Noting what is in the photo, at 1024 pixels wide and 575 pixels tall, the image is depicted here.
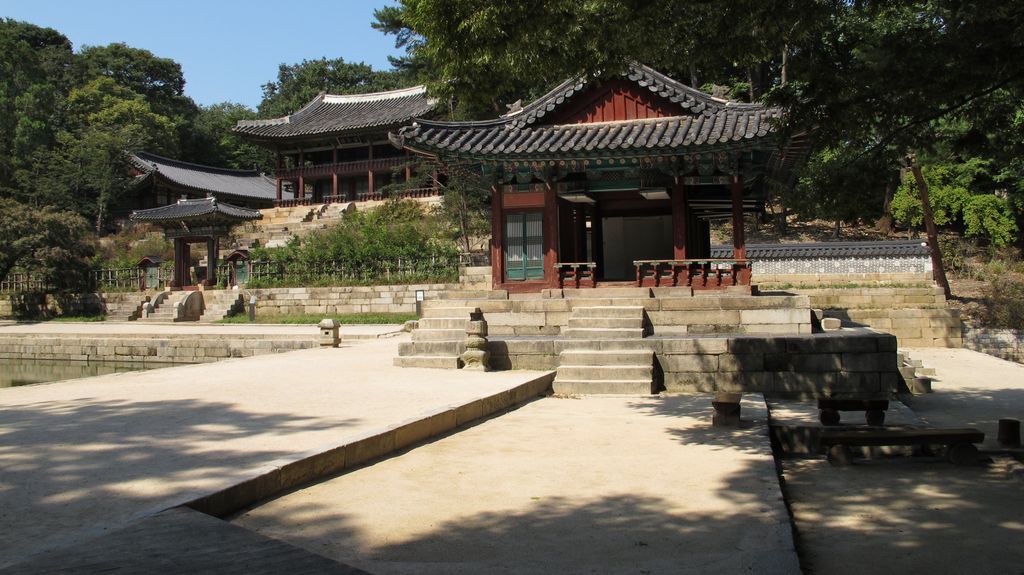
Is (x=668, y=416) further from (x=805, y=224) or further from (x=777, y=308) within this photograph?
(x=805, y=224)

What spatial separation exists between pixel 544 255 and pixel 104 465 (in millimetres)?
11266

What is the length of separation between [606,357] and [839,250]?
65.9ft

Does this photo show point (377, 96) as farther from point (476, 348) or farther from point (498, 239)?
point (476, 348)

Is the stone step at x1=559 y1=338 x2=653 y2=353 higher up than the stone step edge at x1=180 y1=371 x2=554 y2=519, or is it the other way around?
the stone step at x1=559 y1=338 x2=653 y2=353

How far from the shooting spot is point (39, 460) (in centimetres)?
602

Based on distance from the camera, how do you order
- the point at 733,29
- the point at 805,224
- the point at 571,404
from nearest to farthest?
the point at 733,29 → the point at 571,404 → the point at 805,224

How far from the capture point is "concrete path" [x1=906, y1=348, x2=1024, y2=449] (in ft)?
36.4

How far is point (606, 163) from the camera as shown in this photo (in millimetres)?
15875

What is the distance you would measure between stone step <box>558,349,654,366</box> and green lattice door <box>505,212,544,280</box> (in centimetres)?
390

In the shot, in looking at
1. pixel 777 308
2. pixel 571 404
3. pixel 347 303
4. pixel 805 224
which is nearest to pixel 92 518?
pixel 571 404

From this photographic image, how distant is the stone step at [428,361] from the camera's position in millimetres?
13328

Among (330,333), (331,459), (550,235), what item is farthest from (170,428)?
(330,333)

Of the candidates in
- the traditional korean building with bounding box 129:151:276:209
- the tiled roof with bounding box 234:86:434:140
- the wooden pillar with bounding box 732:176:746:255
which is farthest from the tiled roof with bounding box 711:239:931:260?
the traditional korean building with bounding box 129:151:276:209

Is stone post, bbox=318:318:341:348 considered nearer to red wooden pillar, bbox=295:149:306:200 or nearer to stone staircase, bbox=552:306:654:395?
stone staircase, bbox=552:306:654:395
